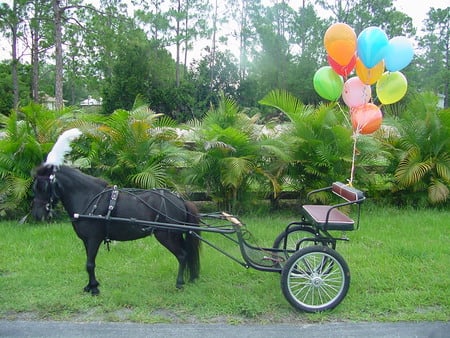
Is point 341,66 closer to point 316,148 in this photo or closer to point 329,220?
point 316,148

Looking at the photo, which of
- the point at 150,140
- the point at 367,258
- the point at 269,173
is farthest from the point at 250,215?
the point at 367,258

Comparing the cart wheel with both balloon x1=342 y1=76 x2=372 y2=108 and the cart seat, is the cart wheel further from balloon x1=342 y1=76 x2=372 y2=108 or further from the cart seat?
balloon x1=342 y1=76 x2=372 y2=108

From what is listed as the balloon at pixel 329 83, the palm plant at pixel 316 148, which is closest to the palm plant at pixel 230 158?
the palm plant at pixel 316 148

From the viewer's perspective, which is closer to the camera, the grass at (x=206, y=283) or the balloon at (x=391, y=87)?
the grass at (x=206, y=283)

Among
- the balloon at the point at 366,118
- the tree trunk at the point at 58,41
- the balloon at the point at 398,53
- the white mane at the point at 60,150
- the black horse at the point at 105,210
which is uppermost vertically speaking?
the tree trunk at the point at 58,41

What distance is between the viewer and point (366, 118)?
293 inches

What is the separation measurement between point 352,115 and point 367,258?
295cm

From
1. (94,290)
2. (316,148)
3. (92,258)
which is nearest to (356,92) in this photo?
(316,148)

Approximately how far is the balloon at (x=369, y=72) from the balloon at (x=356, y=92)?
113mm

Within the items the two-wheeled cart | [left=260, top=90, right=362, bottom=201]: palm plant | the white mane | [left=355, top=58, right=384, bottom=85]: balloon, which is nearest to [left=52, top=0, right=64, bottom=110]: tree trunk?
[left=260, top=90, right=362, bottom=201]: palm plant

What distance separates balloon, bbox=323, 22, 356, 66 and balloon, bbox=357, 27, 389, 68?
5.8 inches

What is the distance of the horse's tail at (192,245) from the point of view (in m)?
4.82

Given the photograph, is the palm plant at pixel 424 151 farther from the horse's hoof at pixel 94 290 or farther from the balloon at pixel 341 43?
the horse's hoof at pixel 94 290

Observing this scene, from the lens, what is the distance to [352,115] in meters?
7.77
